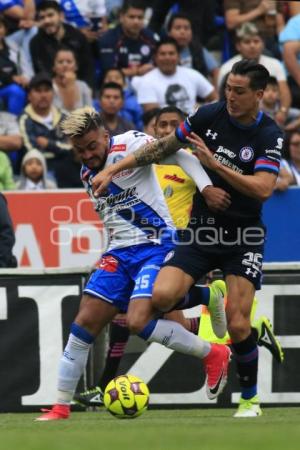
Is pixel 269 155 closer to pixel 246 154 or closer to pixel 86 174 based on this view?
pixel 246 154

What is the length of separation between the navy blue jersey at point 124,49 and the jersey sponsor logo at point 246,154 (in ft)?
26.5

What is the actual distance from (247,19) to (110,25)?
2093mm

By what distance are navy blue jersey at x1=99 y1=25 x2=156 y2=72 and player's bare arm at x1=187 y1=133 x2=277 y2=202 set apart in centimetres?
817

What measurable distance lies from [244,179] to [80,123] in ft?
4.50

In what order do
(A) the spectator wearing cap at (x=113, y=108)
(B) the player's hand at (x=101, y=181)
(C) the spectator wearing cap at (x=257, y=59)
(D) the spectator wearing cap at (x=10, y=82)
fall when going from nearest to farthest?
(B) the player's hand at (x=101, y=181), (A) the spectator wearing cap at (x=113, y=108), (D) the spectator wearing cap at (x=10, y=82), (C) the spectator wearing cap at (x=257, y=59)

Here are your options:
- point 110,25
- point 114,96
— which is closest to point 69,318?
point 114,96

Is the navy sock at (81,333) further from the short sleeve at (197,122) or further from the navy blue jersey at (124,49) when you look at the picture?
the navy blue jersey at (124,49)

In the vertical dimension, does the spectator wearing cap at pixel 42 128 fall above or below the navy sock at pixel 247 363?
above

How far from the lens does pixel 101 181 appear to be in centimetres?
884

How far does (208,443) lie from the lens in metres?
6.47

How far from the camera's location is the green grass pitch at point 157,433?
640 centimetres

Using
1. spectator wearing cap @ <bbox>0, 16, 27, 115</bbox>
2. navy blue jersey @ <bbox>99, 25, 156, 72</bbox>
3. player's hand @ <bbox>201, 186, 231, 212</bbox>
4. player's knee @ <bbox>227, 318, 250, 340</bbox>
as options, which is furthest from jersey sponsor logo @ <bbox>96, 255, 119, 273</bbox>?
navy blue jersey @ <bbox>99, 25, 156, 72</bbox>

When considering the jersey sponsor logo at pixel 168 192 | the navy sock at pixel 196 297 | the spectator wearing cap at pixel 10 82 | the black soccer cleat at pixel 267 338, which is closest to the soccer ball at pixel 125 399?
the navy sock at pixel 196 297

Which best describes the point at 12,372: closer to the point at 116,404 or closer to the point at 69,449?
the point at 116,404
